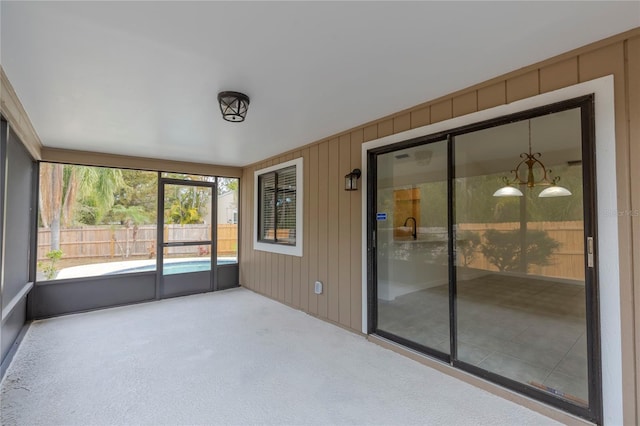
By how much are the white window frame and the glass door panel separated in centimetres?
143

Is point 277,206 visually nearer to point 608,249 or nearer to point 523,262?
point 523,262

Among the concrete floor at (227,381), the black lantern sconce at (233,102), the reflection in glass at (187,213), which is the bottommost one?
the concrete floor at (227,381)

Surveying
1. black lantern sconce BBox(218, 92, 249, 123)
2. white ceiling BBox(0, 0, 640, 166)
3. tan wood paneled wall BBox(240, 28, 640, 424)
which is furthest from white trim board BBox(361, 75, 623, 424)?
black lantern sconce BBox(218, 92, 249, 123)

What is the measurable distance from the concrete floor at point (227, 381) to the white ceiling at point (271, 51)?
2425 millimetres

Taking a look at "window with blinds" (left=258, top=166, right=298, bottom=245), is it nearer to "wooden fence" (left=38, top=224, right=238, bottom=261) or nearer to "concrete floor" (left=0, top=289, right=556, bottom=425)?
"wooden fence" (left=38, top=224, right=238, bottom=261)

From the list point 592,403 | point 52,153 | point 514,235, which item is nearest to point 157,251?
point 52,153

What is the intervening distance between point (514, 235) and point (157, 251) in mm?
5272

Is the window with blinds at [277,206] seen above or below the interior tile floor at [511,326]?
above

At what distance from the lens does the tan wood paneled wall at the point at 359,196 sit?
180 centimetres

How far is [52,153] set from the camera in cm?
438

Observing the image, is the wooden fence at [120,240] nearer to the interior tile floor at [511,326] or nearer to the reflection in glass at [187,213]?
the reflection in glass at [187,213]

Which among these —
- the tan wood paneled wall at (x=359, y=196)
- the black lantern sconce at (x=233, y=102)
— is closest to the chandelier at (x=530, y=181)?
the tan wood paneled wall at (x=359, y=196)

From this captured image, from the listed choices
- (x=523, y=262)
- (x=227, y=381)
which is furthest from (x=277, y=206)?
(x=523, y=262)

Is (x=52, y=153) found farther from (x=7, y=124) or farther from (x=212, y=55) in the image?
(x=212, y=55)
